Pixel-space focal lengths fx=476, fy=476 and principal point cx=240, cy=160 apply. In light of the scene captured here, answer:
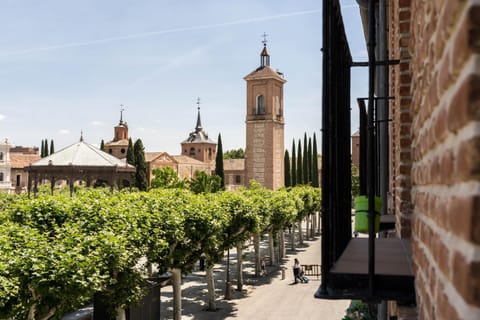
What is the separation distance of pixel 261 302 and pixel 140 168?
4209 centimetres

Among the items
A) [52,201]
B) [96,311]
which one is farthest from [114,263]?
[52,201]

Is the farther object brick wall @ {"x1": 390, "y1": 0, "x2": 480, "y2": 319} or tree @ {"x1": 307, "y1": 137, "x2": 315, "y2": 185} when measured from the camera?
tree @ {"x1": 307, "y1": 137, "x2": 315, "y2": 185}

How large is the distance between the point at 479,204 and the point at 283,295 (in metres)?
23.4

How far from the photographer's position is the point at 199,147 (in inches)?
3979

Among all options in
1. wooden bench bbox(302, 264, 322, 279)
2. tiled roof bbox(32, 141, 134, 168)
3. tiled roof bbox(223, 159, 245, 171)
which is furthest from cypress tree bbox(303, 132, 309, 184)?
wooden bench bbox(302, 264, 322, 279)

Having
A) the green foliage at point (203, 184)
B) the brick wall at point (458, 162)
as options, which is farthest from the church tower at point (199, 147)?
the brick wall at point (458, 162)

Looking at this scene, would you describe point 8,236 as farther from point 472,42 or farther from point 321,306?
point 321,306

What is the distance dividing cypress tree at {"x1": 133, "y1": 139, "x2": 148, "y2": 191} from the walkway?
106 ft

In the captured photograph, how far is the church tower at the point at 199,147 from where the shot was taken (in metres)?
101

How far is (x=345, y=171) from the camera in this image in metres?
4.02

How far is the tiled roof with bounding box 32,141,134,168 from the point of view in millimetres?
37188

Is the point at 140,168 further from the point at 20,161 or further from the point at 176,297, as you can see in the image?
the point at 176,297

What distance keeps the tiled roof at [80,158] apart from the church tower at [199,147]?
60568mm

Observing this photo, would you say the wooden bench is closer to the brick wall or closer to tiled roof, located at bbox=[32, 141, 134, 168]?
tiled roof, located at bbox=[32, 141, 134, 168]
